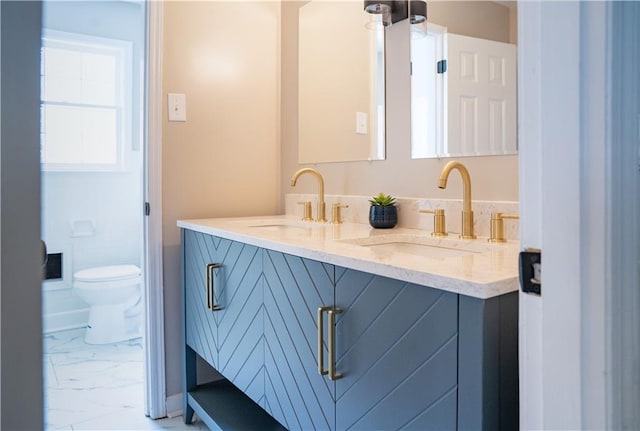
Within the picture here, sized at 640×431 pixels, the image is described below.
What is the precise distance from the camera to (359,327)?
0.99 m

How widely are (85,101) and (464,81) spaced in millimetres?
2832

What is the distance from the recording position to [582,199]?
1.76ft

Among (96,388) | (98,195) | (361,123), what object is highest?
(361,123)

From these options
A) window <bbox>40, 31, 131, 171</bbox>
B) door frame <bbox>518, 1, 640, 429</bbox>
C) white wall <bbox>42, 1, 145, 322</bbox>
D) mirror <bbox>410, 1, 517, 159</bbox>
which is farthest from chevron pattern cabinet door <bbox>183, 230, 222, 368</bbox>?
window <bbox>40, 31, 131, 171</bbox>

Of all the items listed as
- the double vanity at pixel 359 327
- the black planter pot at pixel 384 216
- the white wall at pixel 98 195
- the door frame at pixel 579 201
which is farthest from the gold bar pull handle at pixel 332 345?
the white wall at pixel 98 195

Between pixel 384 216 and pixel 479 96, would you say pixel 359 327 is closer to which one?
pixel 384 216

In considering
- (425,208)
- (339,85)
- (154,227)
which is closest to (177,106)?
(154,227)

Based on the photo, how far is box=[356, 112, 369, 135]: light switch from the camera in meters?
1.88

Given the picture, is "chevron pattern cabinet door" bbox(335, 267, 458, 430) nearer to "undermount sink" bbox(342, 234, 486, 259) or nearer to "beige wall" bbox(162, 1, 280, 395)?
"undermount sink" bbox(342, 234, 486, 259)

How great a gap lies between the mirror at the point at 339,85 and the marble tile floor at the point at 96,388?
130 cm

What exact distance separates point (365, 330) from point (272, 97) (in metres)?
1.61

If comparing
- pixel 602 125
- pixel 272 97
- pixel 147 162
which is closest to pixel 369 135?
pixel 272 97

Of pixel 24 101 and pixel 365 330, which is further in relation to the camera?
pixel 365 330

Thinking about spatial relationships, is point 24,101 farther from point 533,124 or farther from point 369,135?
point 369,135
